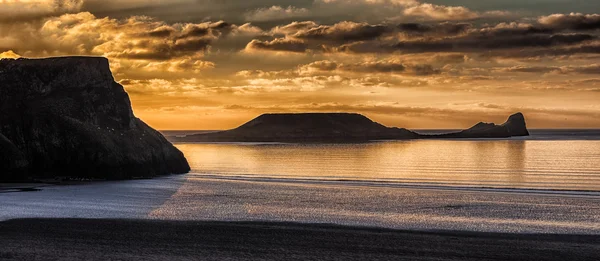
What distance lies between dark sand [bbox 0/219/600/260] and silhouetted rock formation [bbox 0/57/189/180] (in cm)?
1688

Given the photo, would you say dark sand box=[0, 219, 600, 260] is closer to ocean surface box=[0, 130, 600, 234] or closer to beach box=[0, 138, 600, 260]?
beach box=[0, 138, 600, 260]

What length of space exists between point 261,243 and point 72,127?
23881mm

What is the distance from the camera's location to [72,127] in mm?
37469

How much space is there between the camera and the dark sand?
15414 mm

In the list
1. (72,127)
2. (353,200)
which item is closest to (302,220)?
(353,200)

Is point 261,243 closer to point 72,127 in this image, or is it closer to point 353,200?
point 353,200

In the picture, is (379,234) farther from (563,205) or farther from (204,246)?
(563,205)

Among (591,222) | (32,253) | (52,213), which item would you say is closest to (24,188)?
(52,213)

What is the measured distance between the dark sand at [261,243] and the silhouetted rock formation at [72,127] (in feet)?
55.4

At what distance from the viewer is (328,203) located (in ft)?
85.6

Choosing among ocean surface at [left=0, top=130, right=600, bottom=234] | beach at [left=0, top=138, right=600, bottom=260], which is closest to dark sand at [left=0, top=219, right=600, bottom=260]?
beach at [left=0, top=138, right=600, bottom=260]

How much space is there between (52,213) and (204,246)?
8506 mm

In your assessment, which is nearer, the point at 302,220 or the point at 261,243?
the point at 261,243

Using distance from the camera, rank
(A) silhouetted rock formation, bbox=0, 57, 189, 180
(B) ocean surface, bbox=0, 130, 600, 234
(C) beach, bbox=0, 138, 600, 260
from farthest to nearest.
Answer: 1. (A) silhouetted rock formation, bbox=0, 57, 189, 180
2. (B) ocean surface, bbox=0, 130, 600, 234
3. (C) beach, bbox=0, 138, 600, 260
